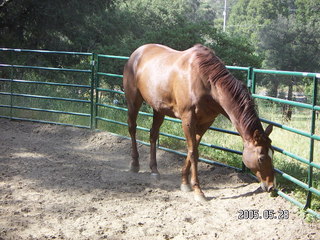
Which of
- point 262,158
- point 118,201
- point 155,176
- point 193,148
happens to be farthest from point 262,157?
point 155,176

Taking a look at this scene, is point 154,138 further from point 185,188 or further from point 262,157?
point 262,157

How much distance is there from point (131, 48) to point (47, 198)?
37.4ft

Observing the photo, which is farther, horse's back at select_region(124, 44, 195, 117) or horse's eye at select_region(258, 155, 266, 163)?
horse's back at select_region(124, 44, 195, 117)

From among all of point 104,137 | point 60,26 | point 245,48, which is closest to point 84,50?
point 60,26

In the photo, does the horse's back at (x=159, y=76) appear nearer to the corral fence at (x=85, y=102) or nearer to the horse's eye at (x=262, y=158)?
the corral fence at (x=85, y=102)

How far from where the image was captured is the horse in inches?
168

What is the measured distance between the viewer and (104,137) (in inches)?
294

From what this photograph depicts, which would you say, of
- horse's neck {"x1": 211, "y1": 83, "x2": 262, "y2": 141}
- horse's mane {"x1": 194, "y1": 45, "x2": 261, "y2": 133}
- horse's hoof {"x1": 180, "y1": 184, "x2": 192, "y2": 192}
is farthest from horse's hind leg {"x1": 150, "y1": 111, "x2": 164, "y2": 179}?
horse's neck {"x1": 211, "y1": 83, "x2": 262, "y2": 141}

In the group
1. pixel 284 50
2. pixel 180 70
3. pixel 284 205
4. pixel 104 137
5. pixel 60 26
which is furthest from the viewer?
pixel 284 50

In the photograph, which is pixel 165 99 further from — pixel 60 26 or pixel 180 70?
pixel 60 26

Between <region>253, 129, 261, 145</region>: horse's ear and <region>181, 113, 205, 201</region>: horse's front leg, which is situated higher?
<region>253, 129, 261, 145</region>: horse's ear

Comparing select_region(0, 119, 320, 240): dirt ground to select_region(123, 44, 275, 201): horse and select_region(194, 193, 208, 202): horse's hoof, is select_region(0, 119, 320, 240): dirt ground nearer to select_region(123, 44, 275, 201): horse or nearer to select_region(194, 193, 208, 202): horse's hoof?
select_region(194, 193, 208, 202): horse's hoof

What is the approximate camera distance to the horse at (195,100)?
14.0ft
